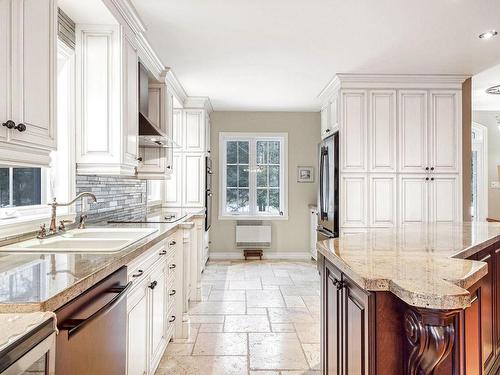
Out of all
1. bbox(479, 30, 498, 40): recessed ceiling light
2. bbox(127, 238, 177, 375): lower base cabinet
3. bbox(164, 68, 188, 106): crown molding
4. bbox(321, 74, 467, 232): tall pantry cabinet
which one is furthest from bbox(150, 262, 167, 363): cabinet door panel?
bbox(479, 30, 498, 40): recessed ceiling light

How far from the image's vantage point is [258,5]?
98.7 inches

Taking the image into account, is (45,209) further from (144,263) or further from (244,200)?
(244,200)

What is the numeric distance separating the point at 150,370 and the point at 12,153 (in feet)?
4.89

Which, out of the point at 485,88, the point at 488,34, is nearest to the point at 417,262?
the point at 488,34

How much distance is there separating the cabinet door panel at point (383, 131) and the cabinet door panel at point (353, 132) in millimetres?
100

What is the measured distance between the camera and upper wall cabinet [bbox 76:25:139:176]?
234 cm

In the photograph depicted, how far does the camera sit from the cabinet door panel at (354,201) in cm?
412

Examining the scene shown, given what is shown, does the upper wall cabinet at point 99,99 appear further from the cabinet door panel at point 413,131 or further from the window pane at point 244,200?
the window pane at point 244,200

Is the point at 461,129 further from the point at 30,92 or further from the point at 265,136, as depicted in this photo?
the point at 30,92

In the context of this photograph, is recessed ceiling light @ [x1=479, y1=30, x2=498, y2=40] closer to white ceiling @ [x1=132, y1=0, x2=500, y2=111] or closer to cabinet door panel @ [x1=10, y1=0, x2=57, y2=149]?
white ceiling @ [x1=132, y1=0, x2=500, y2=111]

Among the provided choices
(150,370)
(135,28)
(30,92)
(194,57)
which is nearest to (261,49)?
(194,57)

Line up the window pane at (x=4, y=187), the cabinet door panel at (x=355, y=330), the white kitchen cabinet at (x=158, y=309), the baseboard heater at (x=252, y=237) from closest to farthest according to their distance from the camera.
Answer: the cabinet door panel at (x=355, y=330) → the window pane at (x=4, y=187) → the white kitchen cabinet at (x=158, y=309) → the baseboard heater at (x=252, y=237)

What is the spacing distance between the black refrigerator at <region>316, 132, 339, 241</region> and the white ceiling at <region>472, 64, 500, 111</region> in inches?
76.5

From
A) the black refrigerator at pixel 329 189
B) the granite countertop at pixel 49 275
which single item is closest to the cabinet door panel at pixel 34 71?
the granite countertop at pixel 49 275
